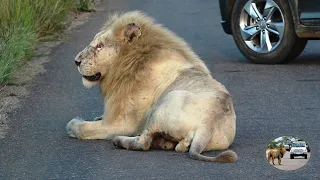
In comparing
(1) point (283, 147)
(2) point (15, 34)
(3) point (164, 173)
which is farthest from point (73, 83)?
(1) point (283, 147)

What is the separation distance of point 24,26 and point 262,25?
140 inches

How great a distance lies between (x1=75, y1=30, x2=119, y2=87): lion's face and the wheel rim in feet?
15.6

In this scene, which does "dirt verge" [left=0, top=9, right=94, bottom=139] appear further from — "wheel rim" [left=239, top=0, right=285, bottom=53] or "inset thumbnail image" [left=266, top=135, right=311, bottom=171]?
"inset thumbnail image" [left=266, top=135, right=311, bottom=171]

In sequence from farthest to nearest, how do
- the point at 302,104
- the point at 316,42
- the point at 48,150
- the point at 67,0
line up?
the point at 67,0 → the point at 316,42 → the point at 302,104 → the point at 48,150

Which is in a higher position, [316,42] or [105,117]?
[105,117]

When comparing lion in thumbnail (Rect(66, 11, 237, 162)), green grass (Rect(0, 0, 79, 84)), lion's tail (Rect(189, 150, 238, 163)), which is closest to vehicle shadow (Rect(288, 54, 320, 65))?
green grass (Rect(0, 0, 79, 84))

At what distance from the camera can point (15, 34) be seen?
14.6 meters

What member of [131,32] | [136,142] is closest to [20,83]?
[131,32]

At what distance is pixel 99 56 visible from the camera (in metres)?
9.25

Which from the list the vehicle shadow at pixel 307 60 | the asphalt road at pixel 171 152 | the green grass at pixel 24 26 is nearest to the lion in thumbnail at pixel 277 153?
the asphalt road at pixel 171 152

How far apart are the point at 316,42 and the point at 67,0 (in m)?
5.01

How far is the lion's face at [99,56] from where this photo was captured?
9.23m

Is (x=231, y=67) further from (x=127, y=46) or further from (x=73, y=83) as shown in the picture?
(x=127, y=46)

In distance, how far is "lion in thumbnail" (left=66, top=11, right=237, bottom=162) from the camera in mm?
8609
